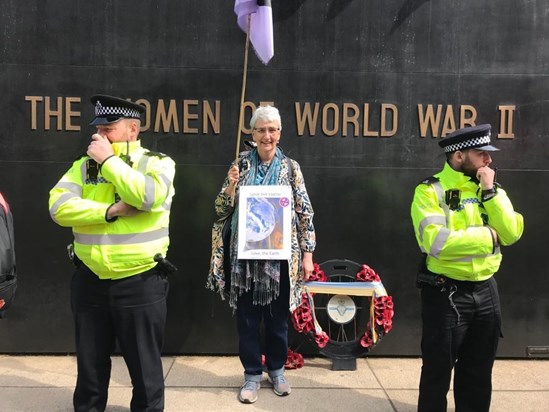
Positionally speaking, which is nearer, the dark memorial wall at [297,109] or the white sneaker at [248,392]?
the white sneaker at [248,392]

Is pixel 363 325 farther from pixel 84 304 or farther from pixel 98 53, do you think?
pixel 98 53

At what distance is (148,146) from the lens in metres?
4.50

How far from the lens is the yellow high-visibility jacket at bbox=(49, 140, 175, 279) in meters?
2.89

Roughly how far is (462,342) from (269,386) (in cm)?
146

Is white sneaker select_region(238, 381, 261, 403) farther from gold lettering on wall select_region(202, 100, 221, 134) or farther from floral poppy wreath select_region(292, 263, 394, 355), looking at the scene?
gold lettering on wall select_region(202, 100, 221, 134)

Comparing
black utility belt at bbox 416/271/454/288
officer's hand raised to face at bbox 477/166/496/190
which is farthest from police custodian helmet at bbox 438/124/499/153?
black utility belt at bbox 416/271/454/288

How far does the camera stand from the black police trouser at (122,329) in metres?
3.06

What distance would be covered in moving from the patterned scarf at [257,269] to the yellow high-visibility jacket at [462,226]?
3.35 ft

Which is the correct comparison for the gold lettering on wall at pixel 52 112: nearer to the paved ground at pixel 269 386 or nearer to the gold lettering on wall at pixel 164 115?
the gold lettering on wall at pixel 164 115

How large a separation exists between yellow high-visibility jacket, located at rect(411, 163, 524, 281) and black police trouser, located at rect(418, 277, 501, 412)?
126 mm

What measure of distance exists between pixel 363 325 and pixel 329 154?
1.47m

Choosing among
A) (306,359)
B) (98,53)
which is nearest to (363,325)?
(306,359)

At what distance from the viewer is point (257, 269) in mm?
3686

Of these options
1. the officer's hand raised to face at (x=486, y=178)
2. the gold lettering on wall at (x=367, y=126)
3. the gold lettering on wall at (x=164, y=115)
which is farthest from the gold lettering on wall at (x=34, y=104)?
the officer's hand raised to face at (x=486, y=178)
